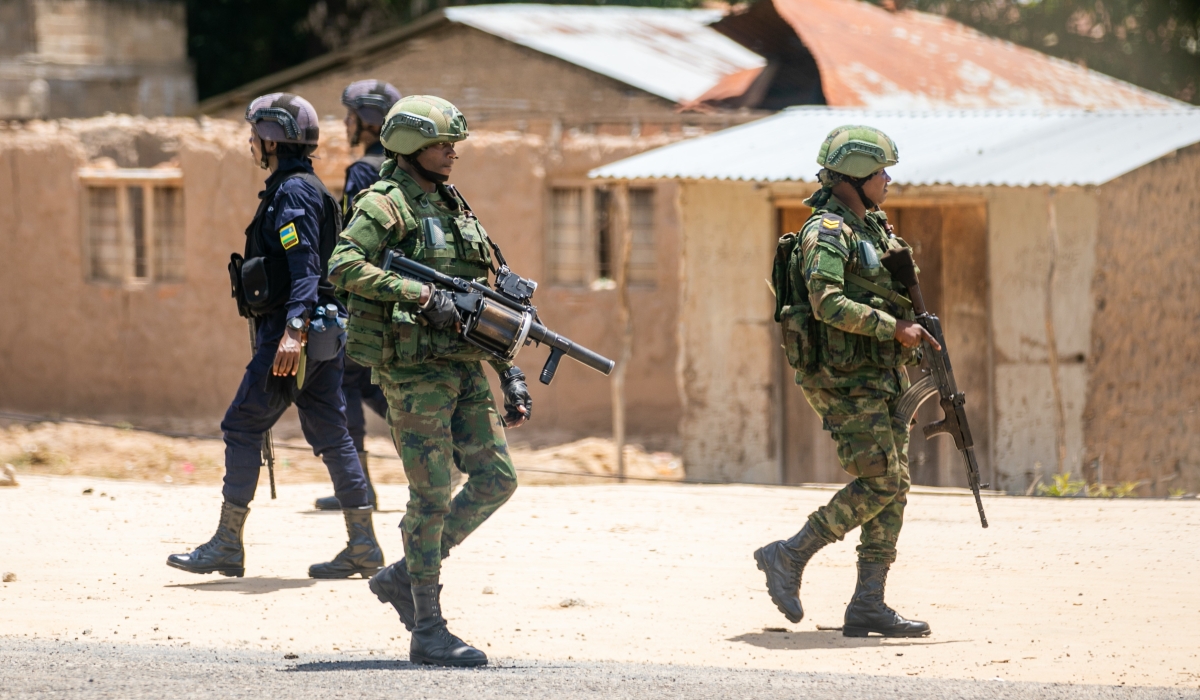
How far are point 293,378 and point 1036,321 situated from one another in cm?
493

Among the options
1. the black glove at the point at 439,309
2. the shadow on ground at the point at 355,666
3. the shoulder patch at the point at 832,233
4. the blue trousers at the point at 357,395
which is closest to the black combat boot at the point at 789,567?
the shoulder patch at the point at 832,233

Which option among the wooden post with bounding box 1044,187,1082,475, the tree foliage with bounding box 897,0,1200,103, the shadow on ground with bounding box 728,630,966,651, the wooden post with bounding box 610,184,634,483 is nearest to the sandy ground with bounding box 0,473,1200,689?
the shadow on ground with bounding box 728,630,966,651

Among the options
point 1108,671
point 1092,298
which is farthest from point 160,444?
point 1108,671

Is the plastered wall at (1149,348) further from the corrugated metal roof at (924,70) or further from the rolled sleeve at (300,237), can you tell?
the rolled sleeve at (300,237)

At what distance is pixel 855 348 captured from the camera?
16.5 ft

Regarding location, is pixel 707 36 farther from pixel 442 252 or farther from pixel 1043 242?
pixel 442 252

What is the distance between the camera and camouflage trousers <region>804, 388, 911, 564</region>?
16.4 ft

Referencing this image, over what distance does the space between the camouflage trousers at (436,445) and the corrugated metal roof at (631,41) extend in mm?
9735

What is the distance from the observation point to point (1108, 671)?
15.3 feet

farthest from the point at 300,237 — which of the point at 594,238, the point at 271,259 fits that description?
the point at 594,238

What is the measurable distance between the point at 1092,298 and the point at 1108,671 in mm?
4531

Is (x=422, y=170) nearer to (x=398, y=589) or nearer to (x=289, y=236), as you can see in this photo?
(x=289, y=236)

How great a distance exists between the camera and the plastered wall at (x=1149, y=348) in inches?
347

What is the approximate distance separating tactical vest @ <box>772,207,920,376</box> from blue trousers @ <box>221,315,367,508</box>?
70.5 inches
